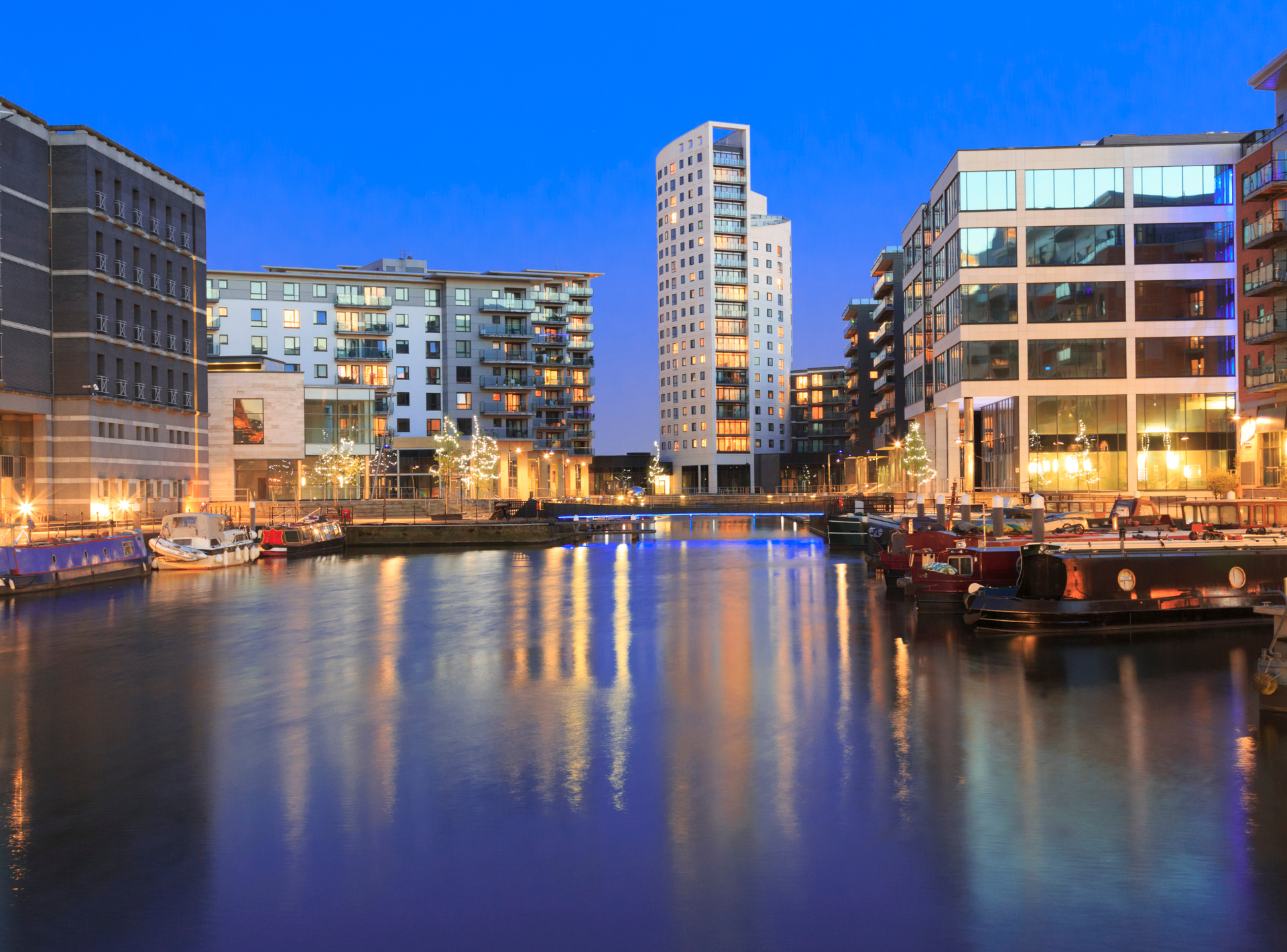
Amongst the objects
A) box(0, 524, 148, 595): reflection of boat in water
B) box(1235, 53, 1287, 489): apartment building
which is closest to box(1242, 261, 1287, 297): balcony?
box(1235, 53, 1287, 489): apartment building

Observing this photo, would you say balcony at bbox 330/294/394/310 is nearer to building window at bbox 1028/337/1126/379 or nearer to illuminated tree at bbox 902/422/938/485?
illuminated tree at bbox 902/422/938/485

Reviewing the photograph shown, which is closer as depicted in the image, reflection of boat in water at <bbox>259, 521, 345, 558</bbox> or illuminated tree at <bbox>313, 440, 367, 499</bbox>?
reflection of boat in water at <bbox>259, 521, 345, 558</bbox>

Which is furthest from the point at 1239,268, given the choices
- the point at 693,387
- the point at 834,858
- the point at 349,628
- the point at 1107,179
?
the point at 693,387

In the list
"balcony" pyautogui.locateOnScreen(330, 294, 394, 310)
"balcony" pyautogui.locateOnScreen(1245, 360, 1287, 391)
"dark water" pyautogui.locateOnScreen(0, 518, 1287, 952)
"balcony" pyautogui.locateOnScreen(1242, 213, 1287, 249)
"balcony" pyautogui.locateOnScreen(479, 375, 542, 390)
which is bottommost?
"dark water" pyautogui.locateOnScreen(0, 518, 1287, 952)

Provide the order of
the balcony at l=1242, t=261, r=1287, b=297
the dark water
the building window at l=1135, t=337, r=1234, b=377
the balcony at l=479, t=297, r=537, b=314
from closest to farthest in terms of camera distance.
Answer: the dark water < the balcony at l=1242, t=261, r=1287, b=297 < the building window at l=1135, t=337, r=1234, b=377 < the balcony at l=479, t=297, r=537, b=314

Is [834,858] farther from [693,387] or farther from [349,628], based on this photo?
[693,387]

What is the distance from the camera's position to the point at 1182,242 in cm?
6825

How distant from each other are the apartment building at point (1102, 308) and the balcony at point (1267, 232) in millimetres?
15127

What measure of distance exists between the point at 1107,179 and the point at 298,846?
73056 mm

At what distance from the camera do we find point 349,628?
27.1 m

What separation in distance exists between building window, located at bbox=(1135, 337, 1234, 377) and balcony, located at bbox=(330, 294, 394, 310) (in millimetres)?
72759

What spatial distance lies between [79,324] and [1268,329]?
64.9 metres

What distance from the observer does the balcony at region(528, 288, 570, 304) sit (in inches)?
4569

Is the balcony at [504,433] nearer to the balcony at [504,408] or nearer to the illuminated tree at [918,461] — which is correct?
the balcony at [504,408]
